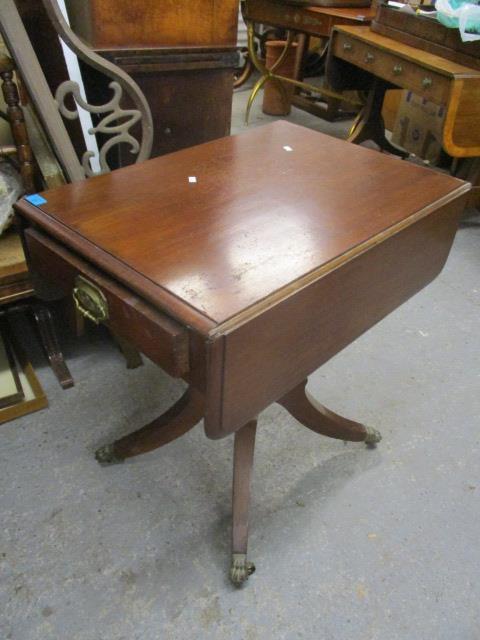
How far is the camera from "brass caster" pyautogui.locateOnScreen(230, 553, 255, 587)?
1009mm

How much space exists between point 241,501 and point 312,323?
0.47 metres

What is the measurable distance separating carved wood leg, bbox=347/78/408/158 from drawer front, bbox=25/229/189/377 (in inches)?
90.0

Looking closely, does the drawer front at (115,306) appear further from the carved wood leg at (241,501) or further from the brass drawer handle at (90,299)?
the carved wood leg at (241,501)

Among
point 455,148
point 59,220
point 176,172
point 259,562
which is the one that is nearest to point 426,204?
point 176,172

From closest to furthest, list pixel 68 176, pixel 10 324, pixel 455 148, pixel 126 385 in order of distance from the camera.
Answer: pixel 68 176, pixel 126 385, pixel 10 324, pixel 455 148

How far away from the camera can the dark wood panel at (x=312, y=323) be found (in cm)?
69

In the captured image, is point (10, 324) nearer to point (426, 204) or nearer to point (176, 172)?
point (176, 172)

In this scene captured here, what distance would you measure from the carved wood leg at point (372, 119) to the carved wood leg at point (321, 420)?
1.95m

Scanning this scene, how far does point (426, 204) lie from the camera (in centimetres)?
94

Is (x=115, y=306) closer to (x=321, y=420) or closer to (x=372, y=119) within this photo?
(x=321, y=420)

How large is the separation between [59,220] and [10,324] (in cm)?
88

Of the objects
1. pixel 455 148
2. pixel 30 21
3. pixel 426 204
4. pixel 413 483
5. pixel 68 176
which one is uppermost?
pixel 30 21

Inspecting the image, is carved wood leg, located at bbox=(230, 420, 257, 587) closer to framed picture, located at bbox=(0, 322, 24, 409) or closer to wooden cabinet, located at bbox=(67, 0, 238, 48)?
framed picture, located at bbox=(0, 322, 24, 409)

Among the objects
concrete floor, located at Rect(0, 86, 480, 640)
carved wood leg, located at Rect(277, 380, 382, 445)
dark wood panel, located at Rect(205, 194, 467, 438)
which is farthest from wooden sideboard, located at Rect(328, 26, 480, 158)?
carved wood leg, located at Rect(277, 380, 382, 445)
